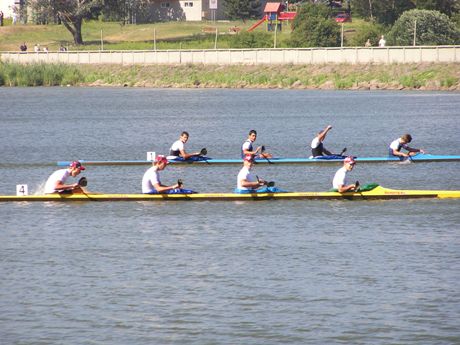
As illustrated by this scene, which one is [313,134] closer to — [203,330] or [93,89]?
→ [203,330]

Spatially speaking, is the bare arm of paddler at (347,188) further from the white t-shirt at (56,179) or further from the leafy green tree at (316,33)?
the leafy green tree at (316,33)

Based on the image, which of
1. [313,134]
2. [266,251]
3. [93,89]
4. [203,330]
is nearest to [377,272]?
[266,251]

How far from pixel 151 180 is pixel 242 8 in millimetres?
114209

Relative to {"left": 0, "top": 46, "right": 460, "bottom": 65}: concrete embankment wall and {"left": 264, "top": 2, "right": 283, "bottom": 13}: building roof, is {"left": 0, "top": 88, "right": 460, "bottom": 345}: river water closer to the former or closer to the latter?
{"left": 0, "top": 46, "right": 460, "bottom": 65}: concrete embankment wall

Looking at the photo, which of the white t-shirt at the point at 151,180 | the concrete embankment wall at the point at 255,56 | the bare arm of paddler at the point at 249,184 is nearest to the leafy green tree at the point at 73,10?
the concrete embankment wall at the point at 255,56

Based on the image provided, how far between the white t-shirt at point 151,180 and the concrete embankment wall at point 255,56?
62.7 metres

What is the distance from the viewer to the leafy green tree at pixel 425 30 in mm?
103875

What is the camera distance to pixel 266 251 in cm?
2669

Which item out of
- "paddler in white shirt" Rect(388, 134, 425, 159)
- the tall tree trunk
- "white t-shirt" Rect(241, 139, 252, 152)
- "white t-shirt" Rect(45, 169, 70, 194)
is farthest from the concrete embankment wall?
"white t-shirt" Rect(45, 169, 70, 194)

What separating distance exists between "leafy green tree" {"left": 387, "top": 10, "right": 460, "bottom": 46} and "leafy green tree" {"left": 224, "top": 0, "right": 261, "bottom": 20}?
41242 millimetres

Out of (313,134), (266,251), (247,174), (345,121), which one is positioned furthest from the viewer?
(345,121)

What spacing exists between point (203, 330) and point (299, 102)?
64566 mm

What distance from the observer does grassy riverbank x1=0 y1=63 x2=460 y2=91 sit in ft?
301

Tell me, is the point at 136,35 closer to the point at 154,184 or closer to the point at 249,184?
the point at 154,184
